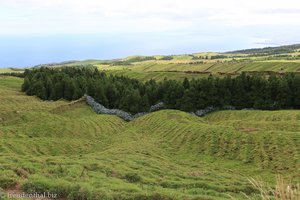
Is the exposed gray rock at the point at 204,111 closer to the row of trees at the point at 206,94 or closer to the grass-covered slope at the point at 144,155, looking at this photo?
the row of trees at the point at 206,94

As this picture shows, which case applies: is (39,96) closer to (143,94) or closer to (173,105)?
(143,94)

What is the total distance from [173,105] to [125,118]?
14.5 metres

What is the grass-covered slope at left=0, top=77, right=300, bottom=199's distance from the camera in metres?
18.8

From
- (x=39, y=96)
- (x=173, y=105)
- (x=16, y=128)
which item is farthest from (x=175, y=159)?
(x=39, y=96)

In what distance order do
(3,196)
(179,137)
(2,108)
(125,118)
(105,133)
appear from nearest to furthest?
(3,196)
(179,137)
(105,133)
(2,108)
(125,118)

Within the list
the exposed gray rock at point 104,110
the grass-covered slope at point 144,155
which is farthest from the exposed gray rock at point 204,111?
the exposed gray rock at point 104,110

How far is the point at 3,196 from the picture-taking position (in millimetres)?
14914

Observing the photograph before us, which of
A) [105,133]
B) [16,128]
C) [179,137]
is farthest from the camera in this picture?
[105,133]

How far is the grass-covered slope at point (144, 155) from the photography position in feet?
61.6

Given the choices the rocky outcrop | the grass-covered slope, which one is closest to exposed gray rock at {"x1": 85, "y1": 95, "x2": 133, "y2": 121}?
the rocky outcrop

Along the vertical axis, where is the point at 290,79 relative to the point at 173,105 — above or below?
above

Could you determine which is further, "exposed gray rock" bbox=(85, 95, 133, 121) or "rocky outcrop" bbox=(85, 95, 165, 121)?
"rocky outcrop" bbox=(85, 95, 165, 121)

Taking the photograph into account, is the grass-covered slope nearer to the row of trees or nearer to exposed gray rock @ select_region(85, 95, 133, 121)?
exposed gray rock @ select_region(85, 95, 133, 121)

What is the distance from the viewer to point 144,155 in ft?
121
